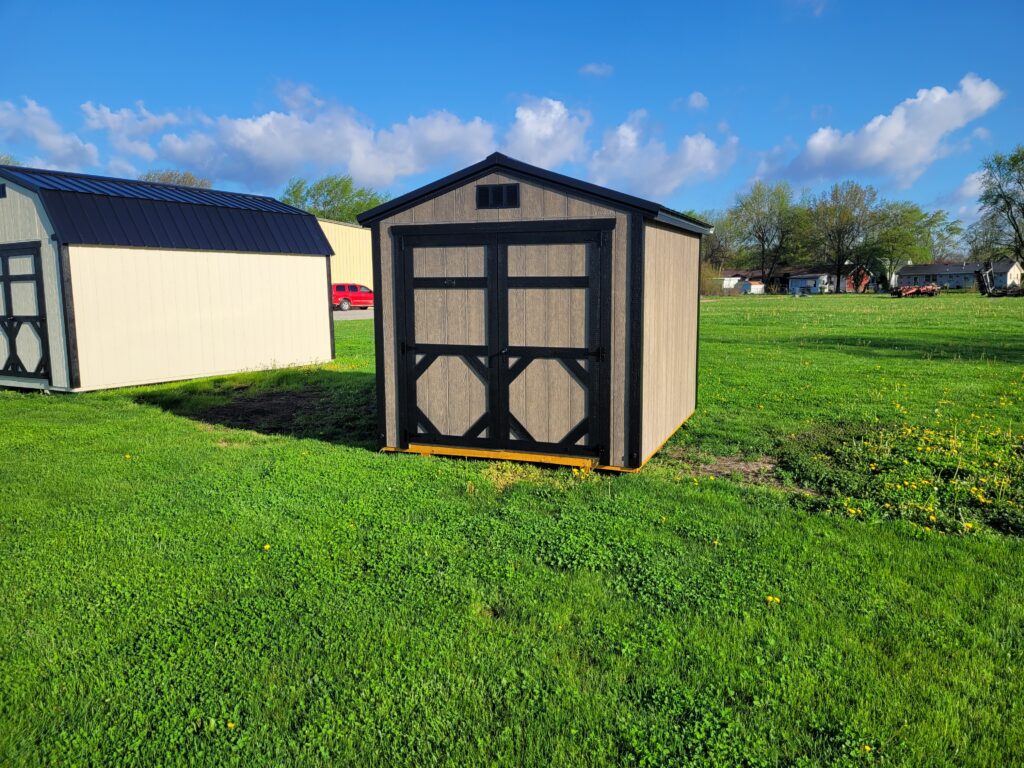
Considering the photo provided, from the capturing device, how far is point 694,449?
8219mm

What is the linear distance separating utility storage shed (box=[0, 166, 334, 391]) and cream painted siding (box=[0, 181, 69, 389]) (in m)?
0.02

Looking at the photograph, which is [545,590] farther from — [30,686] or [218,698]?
[30,686]

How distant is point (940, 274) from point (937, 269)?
5.02 ft

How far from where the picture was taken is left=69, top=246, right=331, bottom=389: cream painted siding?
12898mm

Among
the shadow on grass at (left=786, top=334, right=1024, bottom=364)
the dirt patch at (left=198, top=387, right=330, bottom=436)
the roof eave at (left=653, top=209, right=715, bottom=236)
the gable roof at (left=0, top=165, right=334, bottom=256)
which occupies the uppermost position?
the gable roof at (left=0, top=165, right=334, bottom=256)

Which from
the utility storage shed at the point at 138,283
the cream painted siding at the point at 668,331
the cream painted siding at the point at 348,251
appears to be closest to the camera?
the cream painted siding at the point at 668,331

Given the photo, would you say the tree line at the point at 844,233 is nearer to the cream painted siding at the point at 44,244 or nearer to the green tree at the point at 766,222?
the green tree at the point at 766,222

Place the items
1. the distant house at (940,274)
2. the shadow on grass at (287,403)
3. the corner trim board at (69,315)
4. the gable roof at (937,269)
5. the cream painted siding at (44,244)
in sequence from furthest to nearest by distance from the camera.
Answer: the gable roof at (937,269) < the distant house at (940,274) < the cream painted siding at (44,244) < the corner trim board at (69,315) < the shadow on grass at (287,403)

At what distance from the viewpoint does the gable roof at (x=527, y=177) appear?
6.92 metres

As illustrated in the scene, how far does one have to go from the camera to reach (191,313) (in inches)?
564

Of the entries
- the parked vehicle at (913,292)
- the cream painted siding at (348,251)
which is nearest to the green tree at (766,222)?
the parked vehicle at (913,292)

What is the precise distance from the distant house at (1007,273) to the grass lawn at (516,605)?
93353mm

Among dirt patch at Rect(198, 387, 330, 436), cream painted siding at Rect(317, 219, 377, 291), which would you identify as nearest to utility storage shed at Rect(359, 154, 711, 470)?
dirt patch at Rect(198, 387, 330, 436)

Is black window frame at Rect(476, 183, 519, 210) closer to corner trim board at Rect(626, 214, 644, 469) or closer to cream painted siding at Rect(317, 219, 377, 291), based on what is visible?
corner trim board at Rect(626, 214, 644, 469)
